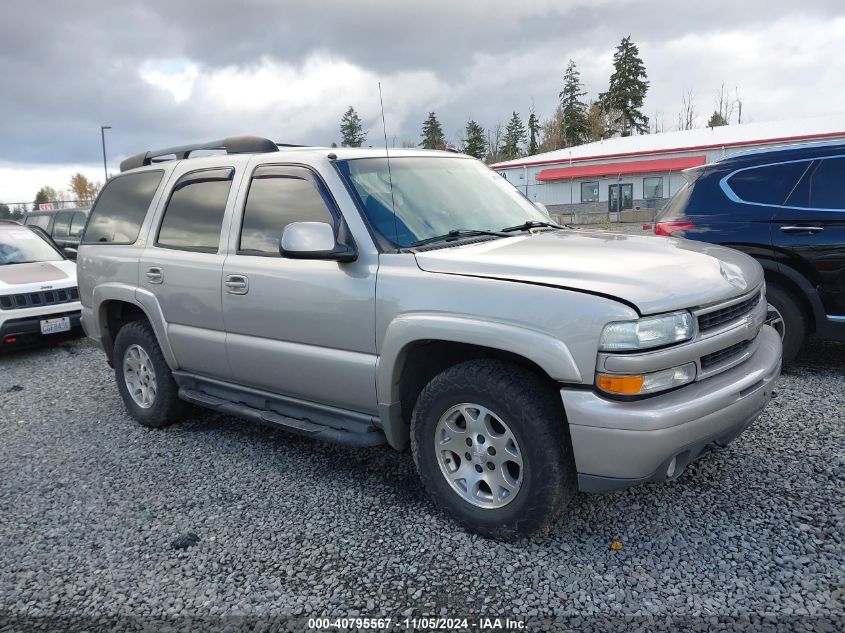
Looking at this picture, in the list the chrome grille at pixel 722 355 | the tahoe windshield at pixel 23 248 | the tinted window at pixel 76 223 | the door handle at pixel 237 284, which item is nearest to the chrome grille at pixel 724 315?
the chrome grille at pixel 722 355

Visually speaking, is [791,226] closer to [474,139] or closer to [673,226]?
[673,226]

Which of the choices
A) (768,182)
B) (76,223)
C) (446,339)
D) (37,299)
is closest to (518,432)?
(446,339)

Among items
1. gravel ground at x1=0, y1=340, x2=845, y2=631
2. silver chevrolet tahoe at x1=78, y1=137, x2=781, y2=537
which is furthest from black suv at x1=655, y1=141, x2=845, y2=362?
silver chevrolet tahoe at x1=78, y1=137, x2=781, y2=537

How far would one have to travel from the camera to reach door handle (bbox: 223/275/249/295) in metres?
3.84

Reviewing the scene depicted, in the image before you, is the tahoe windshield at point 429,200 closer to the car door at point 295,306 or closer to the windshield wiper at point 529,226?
the windshield wiper at point 529,226

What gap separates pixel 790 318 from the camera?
516 cm

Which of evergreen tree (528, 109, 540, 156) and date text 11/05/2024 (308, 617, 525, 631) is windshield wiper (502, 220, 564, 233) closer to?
date text 11/05/2024 (308, 617, 525, 631)

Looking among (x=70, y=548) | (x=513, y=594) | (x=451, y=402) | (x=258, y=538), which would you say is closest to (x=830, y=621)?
(x=513, y=594)

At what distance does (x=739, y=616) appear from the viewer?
8.07 feet

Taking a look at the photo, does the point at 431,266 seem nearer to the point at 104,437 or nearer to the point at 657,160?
the point at 104,437

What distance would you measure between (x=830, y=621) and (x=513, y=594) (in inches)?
46.3

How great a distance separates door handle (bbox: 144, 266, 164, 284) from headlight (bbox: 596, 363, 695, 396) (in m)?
3.17

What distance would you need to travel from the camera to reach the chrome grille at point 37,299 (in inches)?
290

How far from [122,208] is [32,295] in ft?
11.0
